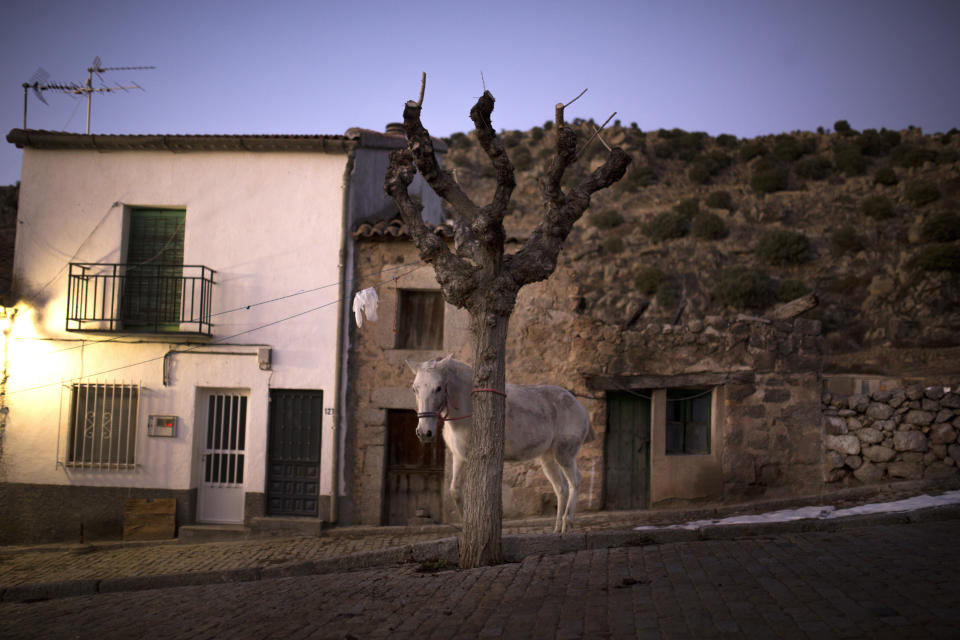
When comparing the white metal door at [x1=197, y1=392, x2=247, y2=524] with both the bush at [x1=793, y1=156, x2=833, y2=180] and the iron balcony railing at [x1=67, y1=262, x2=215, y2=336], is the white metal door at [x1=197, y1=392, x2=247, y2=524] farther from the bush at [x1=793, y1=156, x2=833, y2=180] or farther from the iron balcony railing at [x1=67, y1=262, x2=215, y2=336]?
the bush at [x1=793, y1=156, x2=833, y2=180]

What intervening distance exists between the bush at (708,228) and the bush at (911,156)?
9542 mm

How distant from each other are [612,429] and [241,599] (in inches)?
291

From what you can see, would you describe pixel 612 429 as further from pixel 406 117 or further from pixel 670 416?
pixel 406 117

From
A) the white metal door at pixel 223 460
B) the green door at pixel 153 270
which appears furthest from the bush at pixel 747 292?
the green door at pixel 153 270

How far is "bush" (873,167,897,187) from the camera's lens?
33844 millimetres

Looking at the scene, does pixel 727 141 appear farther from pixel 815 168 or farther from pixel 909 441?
pixel 909 441

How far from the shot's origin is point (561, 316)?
41.1 feet

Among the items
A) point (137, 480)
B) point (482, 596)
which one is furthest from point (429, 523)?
point (482, 596)

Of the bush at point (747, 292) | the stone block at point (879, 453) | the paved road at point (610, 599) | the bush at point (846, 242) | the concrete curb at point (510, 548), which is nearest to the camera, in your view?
the paved road at point (610, 599)

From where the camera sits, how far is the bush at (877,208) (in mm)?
31516

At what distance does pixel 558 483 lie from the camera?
9227 mm

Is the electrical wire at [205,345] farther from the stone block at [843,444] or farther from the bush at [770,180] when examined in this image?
the bush at [770,180]

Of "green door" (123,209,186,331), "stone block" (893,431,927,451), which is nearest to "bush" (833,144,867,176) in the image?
"stone block" (893,431,927,451)

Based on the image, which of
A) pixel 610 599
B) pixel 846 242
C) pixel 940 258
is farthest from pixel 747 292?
pixel 610 599
